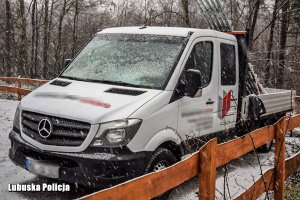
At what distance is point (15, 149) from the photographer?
4.83 metres

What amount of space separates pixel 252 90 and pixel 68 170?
16.5 ft

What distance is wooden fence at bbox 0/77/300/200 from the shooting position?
7.39 feet

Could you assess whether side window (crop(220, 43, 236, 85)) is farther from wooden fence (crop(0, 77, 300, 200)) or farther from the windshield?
wooden fence (crop(0, 77, 300, 200))

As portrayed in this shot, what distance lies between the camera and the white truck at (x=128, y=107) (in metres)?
4.20

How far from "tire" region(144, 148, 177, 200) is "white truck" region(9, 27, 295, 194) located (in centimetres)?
2

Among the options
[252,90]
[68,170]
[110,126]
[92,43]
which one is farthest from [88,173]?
[252,90]

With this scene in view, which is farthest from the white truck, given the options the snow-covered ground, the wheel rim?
the snow-covered ground

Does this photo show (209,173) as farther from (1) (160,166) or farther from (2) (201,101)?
(2) (201,101)

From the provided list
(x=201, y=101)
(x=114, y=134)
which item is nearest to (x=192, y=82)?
(x=201, y=101)

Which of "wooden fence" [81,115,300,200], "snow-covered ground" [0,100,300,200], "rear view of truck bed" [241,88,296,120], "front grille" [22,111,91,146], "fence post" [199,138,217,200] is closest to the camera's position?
"wooden fence" [81,115,300,200]

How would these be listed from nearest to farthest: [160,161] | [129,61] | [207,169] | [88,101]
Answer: [207,169]
[88,101]
[160,161]
[129,61]

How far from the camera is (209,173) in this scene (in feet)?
10.7

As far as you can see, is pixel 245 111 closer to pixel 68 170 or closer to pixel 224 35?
pixel 224 35

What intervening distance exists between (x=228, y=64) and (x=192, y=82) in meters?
1.77
